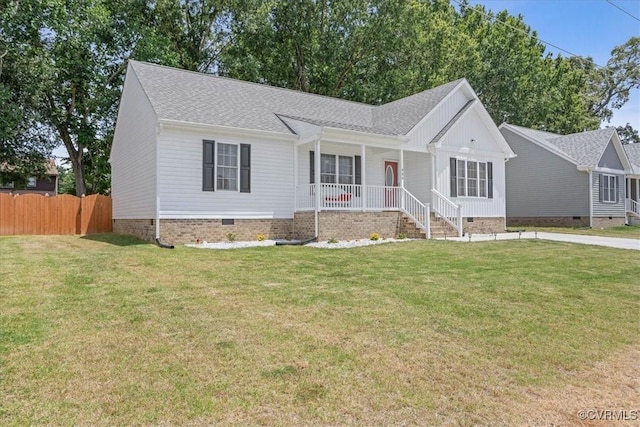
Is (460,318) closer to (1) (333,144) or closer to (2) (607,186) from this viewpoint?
(1) (333,144)

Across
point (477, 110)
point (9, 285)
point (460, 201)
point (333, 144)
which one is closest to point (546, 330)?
point (9, 285)

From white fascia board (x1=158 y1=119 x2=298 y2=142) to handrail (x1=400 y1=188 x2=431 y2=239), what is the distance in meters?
4.72

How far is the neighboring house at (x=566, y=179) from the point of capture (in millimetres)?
25000

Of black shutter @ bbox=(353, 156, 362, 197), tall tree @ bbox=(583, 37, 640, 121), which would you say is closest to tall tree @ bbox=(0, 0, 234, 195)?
black shutter @ bbox=(353, 156, 362, 197)

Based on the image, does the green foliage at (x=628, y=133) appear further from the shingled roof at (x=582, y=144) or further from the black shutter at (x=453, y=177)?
the black shutter at (x=453, y=177)

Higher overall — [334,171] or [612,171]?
[612,171]

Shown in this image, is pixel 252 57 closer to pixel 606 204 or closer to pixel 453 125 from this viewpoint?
pixel 453 125

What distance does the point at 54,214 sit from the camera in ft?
59.6

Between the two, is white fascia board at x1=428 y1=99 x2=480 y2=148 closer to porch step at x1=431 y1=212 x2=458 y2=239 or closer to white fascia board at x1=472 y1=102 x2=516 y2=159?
white fascia board at x1=472 y1=102 x2=516 y2=159

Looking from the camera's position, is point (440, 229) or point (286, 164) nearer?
point (286, 164)

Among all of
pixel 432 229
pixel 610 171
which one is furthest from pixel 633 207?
pixel 432 229

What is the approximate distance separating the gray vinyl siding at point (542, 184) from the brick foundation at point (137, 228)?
2282cm

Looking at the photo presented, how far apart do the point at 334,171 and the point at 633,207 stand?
2332cm

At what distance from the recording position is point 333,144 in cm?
1617
